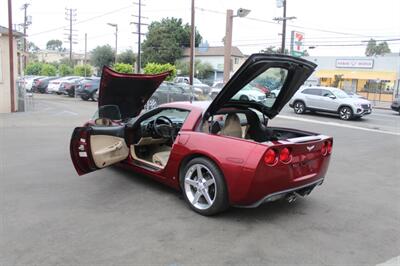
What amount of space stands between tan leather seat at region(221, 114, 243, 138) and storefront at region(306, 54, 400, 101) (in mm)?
34374

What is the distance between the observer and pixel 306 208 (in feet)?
16.6

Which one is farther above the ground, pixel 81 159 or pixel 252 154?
pixel 252 154

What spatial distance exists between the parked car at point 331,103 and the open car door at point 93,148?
15.7 m

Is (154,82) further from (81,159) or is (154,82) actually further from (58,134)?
(58,134)

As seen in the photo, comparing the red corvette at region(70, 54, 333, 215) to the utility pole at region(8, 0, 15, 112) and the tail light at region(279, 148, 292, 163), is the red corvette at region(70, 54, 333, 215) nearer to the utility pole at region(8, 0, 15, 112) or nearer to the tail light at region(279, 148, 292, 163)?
the tail light at region(279, 148, 292, 163)

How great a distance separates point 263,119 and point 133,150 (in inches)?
79.6

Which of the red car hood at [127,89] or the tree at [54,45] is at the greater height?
the tree at [54,45]

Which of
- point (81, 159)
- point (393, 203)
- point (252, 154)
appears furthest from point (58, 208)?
point (393, 203)

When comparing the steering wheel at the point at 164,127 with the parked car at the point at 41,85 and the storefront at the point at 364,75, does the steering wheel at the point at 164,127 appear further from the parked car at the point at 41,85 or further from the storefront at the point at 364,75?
the storefront at the point at 364,75

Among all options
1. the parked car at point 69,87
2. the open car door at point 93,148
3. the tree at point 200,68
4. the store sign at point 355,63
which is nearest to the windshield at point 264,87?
the open car door at point 93,148

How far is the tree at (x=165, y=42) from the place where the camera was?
6098 centimetres

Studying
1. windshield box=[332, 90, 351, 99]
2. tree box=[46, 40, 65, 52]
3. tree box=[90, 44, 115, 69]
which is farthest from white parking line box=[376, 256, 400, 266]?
tree box=[46, 40, 65, 52]

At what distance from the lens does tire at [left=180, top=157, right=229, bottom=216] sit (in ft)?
14.4

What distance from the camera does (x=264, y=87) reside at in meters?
5.34
